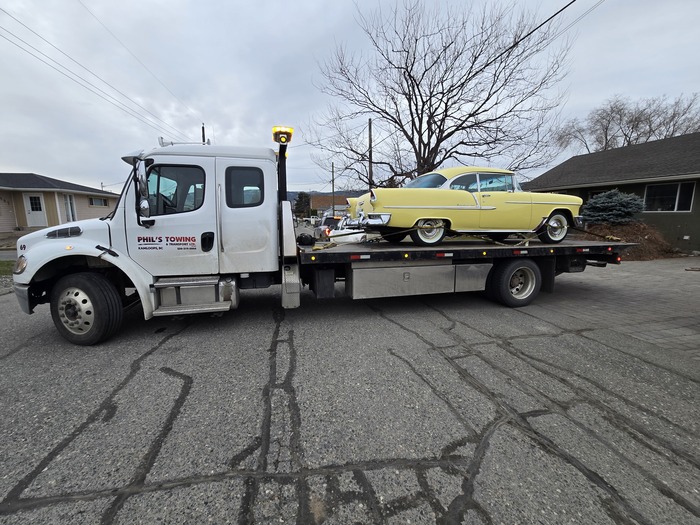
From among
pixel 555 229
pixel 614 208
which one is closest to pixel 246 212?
pixel 555 229

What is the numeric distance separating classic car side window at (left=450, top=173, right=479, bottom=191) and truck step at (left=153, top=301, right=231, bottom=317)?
438 centimetres

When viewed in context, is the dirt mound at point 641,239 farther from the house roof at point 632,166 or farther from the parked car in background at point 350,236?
the parked car in background at point 350,236

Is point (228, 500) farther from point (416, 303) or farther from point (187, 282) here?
point (416, 303)

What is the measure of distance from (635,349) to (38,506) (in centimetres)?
590

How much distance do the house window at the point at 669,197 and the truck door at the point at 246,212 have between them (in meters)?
17.0

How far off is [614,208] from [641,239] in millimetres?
1527

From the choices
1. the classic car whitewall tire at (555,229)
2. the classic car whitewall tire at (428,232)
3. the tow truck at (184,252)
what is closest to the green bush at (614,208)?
the classic car whitewall tire at (555,229)

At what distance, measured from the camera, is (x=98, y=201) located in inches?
1166

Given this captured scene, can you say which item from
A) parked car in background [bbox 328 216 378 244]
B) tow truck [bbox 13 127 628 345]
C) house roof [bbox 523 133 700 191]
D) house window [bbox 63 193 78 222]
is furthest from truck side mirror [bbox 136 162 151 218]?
house window [bbox 63 193 78 222]

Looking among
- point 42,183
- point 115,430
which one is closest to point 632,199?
point 115,430

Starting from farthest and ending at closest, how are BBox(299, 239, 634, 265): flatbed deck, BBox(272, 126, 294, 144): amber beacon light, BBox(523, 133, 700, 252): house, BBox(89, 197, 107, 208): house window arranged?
BBox(89, 197, 107, 208): house window → BBox(523, 133, 700, 252): house → BBox(299, 239, 634, 265): flatbed deck → BBox(272, 126, 294, 144): amber beacon light

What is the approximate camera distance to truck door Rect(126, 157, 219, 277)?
14.2 feet

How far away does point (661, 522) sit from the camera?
1815mm

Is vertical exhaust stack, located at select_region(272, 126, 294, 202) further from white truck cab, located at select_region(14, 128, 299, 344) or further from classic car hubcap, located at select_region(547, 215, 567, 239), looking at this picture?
classic car hubcap, located at select_region(547, 215, 567, 239)
